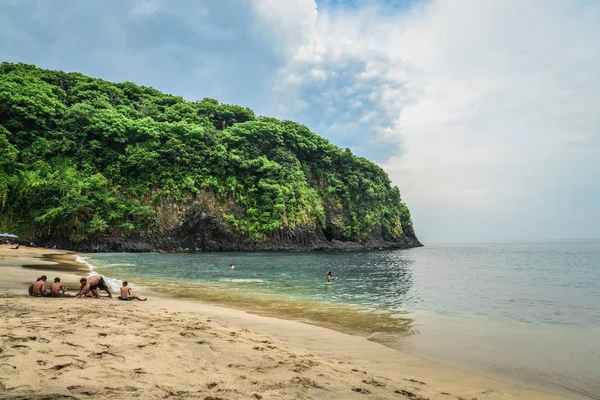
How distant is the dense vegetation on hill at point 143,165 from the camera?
137 ft

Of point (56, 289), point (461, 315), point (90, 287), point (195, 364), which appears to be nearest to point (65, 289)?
point (56, 289)

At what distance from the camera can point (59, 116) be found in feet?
155

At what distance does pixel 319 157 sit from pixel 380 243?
78.3 feet

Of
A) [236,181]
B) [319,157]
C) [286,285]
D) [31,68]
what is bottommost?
[286,285]

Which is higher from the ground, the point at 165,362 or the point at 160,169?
the point at 160,169

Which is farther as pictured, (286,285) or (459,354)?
(286,285)

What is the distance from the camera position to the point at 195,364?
4883 mm

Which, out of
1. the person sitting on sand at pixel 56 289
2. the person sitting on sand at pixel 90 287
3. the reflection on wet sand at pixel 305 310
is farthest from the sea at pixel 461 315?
the person sitting on sand at pixel 56 289

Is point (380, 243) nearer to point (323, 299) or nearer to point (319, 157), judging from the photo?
point (319, 157)

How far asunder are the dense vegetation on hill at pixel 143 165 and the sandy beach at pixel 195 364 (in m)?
41.5

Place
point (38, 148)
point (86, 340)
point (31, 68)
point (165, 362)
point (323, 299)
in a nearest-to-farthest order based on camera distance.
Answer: point (165, 362)
point (86, 340)
point (323, 299)
point (38, 148)
point (31, 68)

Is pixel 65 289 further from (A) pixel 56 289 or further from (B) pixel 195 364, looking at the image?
(B) pixel 195 364

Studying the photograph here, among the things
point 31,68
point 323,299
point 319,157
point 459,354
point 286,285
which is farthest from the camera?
point 319,157

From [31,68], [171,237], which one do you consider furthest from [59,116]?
[171,237]
